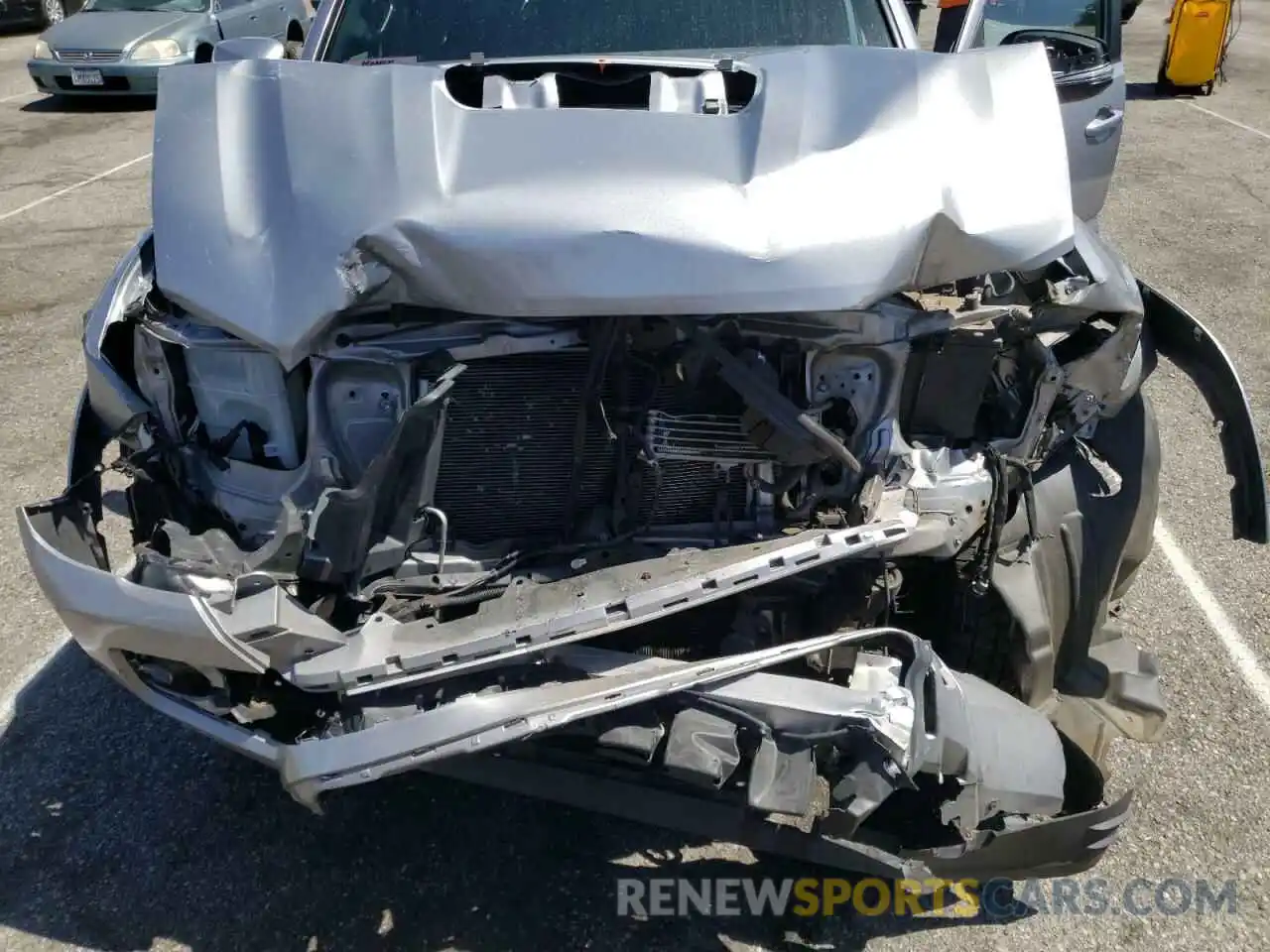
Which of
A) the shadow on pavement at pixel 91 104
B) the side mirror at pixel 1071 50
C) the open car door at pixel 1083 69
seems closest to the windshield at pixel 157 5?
the shadow on pavement at pixel 91 104

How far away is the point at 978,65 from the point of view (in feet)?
8.32

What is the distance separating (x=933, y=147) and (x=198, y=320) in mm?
1735

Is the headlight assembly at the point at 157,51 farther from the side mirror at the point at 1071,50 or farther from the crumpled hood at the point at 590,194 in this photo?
the crumpled hood at the point at 590,194

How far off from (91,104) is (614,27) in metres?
10.5

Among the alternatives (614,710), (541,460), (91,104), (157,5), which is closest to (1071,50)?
(541,460)

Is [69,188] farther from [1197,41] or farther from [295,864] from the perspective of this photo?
[1197,41]

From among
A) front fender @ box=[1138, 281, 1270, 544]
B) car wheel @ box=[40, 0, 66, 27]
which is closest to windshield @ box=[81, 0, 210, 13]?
car wheel @ box=[40, 0, 66, 27]

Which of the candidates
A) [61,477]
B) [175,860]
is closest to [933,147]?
[175,860]

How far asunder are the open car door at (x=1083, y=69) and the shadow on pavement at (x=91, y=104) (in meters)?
9.37

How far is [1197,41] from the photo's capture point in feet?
38.7

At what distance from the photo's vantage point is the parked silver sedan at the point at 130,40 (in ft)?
35.1

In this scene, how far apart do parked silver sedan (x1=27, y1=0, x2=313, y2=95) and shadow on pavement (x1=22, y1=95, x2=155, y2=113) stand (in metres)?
0.22

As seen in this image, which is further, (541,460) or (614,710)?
(541,460)

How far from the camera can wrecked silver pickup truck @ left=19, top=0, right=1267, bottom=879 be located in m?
2.14
